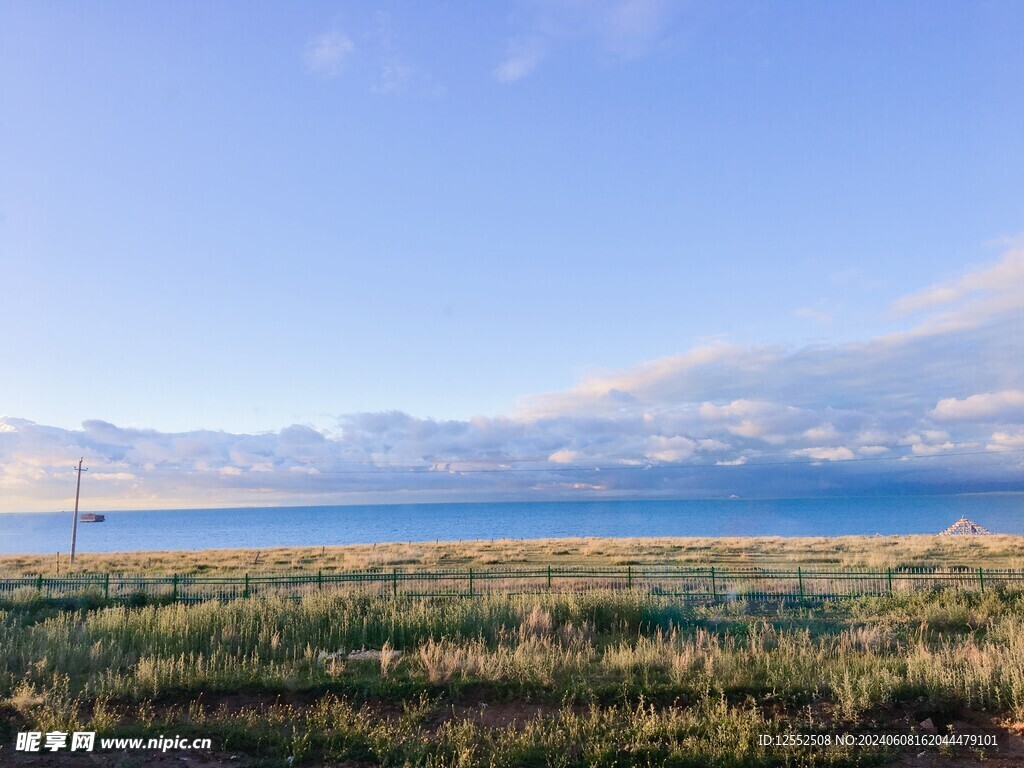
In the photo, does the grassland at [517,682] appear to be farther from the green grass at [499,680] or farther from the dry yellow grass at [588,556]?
the dry yellow grass at [588,556]

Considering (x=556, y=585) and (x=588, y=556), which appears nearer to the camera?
(x=556, y=585)

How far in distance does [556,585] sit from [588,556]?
16887 mm

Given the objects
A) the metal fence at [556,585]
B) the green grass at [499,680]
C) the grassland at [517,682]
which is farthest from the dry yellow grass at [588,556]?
the green grass at [499,680]

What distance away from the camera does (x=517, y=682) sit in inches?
406

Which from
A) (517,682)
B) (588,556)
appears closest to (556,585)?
(517,682)

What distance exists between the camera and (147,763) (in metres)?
7.66

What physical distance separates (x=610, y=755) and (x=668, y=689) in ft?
7.89

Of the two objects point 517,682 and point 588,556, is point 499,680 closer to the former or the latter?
point 517,682

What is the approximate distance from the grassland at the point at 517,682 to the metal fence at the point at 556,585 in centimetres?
426

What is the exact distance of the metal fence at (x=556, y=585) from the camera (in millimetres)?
20844

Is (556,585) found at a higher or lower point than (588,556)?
higher

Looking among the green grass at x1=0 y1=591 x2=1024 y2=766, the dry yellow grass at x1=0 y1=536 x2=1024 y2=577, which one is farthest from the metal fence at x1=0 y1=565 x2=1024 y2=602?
the dry yellow grass at x1=0 y1=536 x2=1024 y2=577

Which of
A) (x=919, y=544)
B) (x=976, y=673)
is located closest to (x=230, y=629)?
(x=976, y=673)

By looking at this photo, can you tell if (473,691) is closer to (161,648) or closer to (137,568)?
(161,648)
